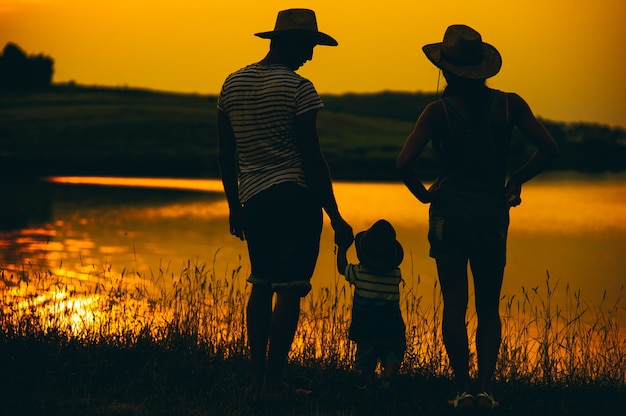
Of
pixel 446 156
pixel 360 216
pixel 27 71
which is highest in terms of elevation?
pixel 27 71

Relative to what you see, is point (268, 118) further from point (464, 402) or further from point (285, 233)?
point (464, 402)

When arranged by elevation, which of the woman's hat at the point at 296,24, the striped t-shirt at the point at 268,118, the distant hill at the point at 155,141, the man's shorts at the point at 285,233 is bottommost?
the man's shorts at the point at 285,233

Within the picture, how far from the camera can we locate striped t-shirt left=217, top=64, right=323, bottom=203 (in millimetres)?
5844

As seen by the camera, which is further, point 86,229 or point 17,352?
point 86,229

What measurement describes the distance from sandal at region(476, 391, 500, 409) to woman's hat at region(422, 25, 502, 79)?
6.31ft

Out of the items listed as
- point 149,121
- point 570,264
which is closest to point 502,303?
point 570,264

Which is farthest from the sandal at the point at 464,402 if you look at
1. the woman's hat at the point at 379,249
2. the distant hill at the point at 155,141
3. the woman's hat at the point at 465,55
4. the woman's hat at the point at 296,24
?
the distant hill at the point at 155,141

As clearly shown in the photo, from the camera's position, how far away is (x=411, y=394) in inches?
251

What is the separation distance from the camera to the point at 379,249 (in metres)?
6.30

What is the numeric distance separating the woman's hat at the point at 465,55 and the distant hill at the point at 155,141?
144 ft

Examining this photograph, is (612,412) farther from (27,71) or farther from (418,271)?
(27,71)

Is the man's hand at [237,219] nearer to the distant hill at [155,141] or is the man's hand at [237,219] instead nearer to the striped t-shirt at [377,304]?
the striped t-shirt at [377,304]

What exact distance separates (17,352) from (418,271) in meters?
10.2

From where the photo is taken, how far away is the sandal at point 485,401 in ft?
19.3
